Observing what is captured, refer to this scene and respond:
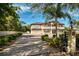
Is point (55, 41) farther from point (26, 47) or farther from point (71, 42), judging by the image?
point (26, 47)

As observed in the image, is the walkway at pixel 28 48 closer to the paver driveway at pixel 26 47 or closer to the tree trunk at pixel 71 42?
the paver driveway at pixel 26 47

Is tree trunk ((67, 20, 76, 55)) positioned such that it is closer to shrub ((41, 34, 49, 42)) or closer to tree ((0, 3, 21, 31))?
shrub ((41, 34, 49, 42))

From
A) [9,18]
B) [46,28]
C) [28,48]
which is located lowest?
[28,48]

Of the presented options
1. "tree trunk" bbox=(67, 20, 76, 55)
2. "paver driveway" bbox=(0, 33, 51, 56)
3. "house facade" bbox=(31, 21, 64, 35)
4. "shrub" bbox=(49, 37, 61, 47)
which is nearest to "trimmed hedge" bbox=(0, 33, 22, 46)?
"paver driveway" bbox=(0, 33, 51, 56)

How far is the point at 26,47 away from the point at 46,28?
0.25 m

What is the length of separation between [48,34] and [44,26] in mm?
82

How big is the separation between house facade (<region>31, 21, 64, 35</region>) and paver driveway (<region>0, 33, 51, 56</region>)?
49 mm

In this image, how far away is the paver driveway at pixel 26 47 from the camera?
7.74ft

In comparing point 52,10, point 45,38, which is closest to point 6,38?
point 45,38

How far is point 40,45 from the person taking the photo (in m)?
2.39

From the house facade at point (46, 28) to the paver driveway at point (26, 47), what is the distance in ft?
0.16

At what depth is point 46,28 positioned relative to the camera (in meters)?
2.38

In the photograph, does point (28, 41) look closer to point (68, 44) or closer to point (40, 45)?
point (40, 45)

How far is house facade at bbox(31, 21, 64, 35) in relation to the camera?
2.35 metres
